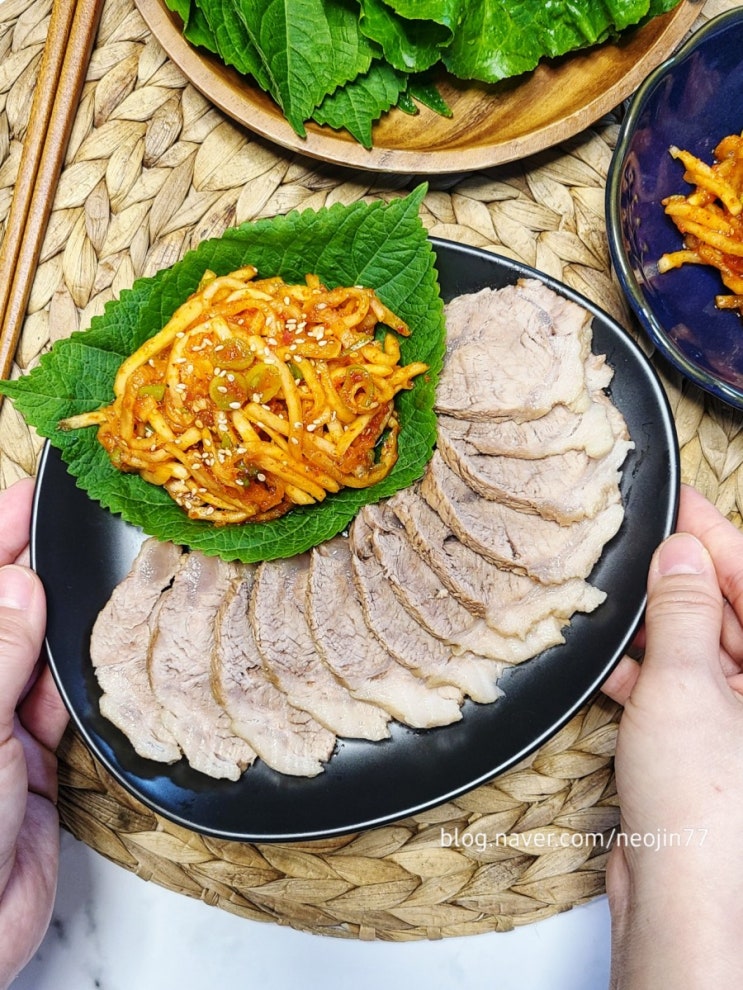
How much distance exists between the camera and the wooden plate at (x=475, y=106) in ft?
10.3

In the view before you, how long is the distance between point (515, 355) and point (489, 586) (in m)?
0.78

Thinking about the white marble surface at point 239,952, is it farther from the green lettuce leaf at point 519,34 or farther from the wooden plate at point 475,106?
the green lettuce leaf at point 519,34

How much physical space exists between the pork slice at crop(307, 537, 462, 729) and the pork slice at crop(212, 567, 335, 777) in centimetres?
22

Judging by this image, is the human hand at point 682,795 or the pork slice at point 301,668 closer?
the human hand at point 682,795

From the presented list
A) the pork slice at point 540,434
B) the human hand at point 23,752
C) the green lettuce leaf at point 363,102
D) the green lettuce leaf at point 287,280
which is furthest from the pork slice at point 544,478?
the human hand at point 23,752

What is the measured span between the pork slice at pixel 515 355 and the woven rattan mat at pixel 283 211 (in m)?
0.46

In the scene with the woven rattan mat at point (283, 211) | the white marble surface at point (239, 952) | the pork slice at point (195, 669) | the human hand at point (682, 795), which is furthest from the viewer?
the white marble surface at point (239, 952)

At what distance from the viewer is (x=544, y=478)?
3.04 meters

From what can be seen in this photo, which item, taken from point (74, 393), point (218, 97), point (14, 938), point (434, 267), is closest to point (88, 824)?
point (14, 938)

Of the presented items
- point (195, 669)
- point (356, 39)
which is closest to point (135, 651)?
point (195, 669)

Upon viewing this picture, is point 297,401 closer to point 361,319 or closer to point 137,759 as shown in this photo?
point 361,319

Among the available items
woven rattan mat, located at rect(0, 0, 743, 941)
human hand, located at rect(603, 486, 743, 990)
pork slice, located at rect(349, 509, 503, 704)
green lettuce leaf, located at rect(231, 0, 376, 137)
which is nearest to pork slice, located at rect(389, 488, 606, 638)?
pork slice, located at rect(349, 509, 503, 704)

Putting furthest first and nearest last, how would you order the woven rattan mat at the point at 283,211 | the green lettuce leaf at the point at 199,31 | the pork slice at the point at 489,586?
1. the woven rattan mat at the point at 283,211
2. the green lettuce leaf at the point at 199,31
3. the pork slice at the point at 489,586

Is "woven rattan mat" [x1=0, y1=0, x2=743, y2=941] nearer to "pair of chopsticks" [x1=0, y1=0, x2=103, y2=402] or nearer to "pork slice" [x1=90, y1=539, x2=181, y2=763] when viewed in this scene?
"pair of chopsticks" [x1=0, y1=0, x2=103, y2=402]
